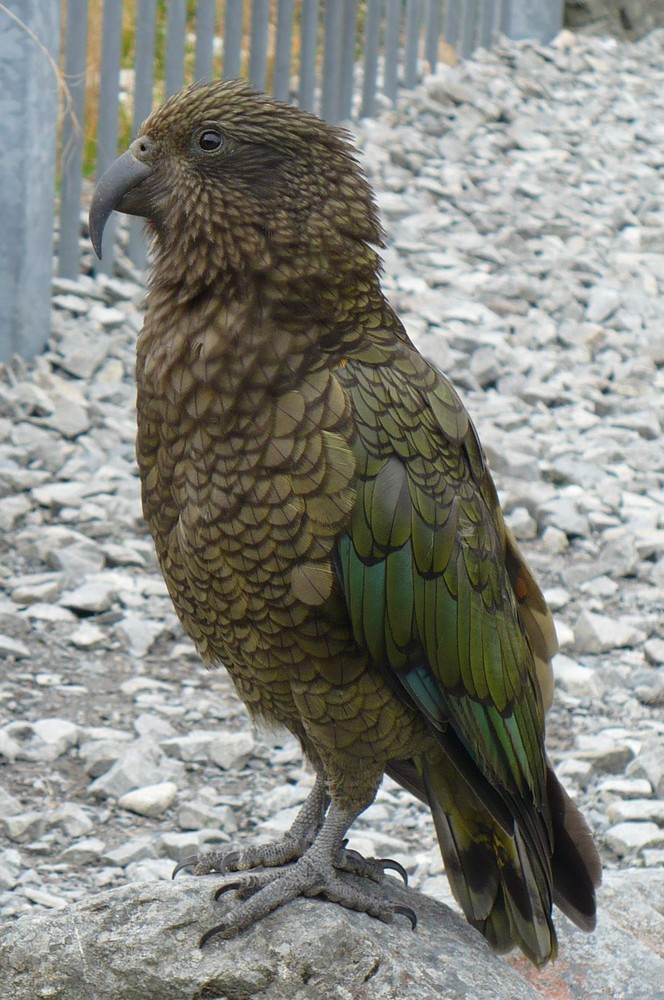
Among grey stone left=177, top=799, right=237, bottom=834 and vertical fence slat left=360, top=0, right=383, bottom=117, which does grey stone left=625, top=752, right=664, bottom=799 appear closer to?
grey stone left=177, top=799, right=237, bottom=834

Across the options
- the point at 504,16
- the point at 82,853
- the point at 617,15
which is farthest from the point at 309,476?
the point at 617,15

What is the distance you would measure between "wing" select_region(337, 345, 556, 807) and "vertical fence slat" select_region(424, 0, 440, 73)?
24.2ft

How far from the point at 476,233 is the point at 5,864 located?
5596 millimetres

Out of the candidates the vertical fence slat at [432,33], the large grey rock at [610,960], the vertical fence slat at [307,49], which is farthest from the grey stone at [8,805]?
the vertical fence slat at [432,33]

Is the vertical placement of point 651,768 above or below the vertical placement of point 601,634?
below

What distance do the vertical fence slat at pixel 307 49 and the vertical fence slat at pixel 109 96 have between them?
67.2 inches

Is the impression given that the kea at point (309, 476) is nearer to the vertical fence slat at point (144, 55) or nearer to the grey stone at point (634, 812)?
the grey stone at point (634, 812)

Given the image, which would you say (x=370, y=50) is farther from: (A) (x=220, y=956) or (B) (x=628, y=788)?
(A) (x=220, y=956)

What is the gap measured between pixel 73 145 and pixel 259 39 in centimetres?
182

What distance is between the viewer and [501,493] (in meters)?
5.60

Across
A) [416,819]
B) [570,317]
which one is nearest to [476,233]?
[570,317]

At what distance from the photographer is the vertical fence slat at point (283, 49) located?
297 inches

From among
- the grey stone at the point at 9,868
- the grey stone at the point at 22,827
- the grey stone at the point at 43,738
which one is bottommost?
the grey stone at the point at 9,868

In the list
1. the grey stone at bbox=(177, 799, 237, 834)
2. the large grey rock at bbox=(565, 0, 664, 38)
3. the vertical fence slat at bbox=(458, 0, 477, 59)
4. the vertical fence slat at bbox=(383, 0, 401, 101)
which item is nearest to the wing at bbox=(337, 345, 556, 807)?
the grey stone at bbox=(177, 799, 237, 834)
